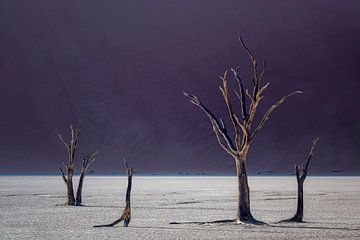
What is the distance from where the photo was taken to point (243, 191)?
11961 mm

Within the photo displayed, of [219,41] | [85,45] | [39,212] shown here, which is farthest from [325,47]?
[39,212]

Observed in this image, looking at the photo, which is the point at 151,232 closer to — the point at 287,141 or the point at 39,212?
the point at 39,212

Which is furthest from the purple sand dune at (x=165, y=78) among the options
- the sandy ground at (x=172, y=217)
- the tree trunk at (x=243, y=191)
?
the tree trunk at (x=243, y=191)

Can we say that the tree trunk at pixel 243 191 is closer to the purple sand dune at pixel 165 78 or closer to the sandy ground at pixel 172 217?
the sandy ground at pixel 172 217

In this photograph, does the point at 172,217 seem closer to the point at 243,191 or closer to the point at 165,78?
the point at 243,191

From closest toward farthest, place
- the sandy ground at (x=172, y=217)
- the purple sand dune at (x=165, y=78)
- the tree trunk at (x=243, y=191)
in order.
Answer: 1. the sandy ground at (x=172, y=217)
2. the tree trunk at (x=243, y=191)
3. the purple sand dune at (x=165, y=78)

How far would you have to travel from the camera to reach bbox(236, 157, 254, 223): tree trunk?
11891mm

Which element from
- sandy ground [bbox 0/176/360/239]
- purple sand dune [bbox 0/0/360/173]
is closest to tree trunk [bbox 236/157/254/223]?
sandy ground [bbox 0/176/360/239]

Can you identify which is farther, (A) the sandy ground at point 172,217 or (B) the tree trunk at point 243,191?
(B) the tree trunk at point 243,191

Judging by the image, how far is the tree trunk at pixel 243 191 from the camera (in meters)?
11.9

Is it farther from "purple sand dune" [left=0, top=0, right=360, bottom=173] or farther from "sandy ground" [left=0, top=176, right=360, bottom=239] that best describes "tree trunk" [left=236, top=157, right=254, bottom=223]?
"purple sand dune" [left=0, top=0, right=360, bottom=173]

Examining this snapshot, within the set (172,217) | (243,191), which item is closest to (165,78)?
(172,217)

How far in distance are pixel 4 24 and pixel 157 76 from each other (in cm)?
1415

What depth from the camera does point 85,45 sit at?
6284 centimetres
